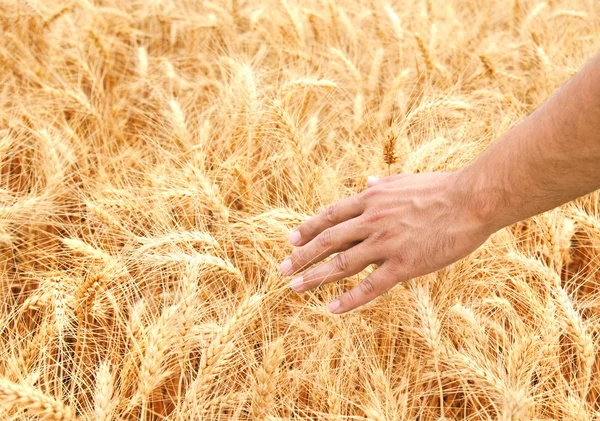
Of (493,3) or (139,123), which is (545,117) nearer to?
(139,123)

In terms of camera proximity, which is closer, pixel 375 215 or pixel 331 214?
pixel 375 215

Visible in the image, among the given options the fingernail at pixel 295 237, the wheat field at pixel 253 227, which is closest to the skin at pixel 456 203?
the fingernail at pixel 295 237

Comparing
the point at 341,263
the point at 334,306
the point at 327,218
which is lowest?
the point at 334,306

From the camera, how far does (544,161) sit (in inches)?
38.9

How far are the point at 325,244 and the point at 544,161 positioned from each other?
55 centimetres

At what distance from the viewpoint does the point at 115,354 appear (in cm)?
129

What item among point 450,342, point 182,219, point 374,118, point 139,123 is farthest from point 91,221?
point 450,342

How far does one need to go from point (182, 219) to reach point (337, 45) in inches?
48.3

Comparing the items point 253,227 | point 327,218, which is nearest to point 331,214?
point 327,218

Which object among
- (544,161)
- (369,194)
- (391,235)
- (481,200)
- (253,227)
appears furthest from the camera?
(253,227)

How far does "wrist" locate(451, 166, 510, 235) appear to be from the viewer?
1089mm

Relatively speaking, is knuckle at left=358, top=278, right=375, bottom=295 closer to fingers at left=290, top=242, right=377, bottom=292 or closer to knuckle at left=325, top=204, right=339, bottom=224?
fingers at left=290, top=242, right=377, bottom=292

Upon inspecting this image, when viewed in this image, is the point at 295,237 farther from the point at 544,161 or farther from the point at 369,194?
the point at 544,161

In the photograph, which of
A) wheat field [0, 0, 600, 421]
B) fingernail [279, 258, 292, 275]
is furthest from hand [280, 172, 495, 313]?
wheat field [0, 0, 600, 421]
